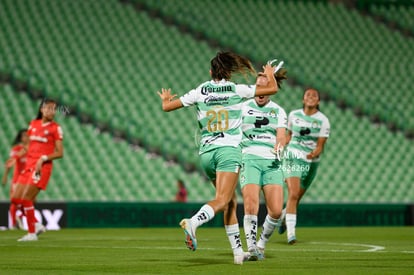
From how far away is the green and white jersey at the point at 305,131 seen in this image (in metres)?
14.5

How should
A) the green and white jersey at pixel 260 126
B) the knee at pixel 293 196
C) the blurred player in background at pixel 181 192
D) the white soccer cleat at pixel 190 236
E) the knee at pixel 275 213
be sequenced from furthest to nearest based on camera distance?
the blurred player in background at pixel 181 192 < the knee at pixel 293 196 < the green and white jersey at pixel 260 126 < the knee at pixel 275 213 < the white soccer cleat at pixel 190 236

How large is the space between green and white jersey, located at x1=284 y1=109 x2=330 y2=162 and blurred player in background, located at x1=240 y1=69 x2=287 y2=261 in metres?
2.71

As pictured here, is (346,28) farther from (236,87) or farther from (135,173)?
(236,87)

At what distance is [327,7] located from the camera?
3450 cm

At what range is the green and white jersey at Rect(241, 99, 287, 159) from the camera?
11.4 metres

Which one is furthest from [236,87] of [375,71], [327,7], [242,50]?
[327,7]

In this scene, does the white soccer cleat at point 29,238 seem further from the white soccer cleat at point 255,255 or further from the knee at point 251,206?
the white soccer cleat at point 255,255

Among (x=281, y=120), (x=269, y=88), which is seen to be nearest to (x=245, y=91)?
(x=269, y=88)

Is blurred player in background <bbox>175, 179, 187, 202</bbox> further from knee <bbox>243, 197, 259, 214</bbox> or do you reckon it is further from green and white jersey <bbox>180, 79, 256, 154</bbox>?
green and white jersey <bbox>180, 79, 256, 154</bbox>

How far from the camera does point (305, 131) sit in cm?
1450

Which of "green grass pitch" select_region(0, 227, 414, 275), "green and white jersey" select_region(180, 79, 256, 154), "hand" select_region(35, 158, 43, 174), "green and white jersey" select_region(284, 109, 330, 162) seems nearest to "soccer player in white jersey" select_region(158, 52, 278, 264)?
"green and white jersey" select_region(180, 79, 256, 154)

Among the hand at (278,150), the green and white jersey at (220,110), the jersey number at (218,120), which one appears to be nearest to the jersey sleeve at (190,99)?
the green and white jersey at (220,110)

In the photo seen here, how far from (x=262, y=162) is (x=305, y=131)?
3372 millimetres

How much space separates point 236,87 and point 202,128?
577 millimetres
